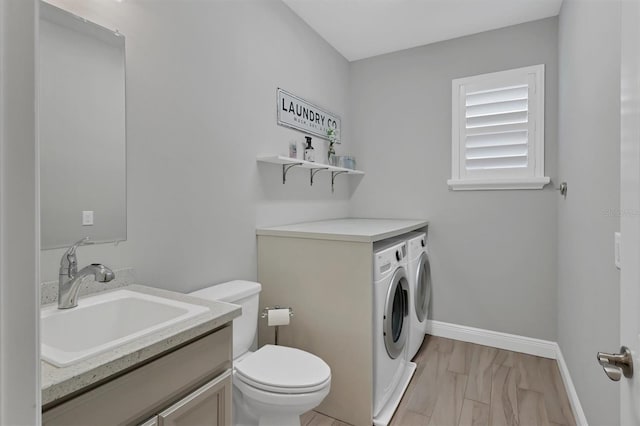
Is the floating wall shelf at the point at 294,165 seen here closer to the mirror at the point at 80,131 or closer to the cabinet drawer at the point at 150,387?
the mirror at the point at 80,131

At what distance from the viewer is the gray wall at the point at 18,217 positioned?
12.4 inches

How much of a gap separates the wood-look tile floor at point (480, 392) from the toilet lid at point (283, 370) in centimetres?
51

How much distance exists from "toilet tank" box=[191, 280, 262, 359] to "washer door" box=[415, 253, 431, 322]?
1.30 meters

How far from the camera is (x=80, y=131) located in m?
1.29

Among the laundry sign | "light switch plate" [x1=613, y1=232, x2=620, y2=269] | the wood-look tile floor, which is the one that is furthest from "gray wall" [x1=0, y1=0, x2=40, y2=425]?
the laundry sign

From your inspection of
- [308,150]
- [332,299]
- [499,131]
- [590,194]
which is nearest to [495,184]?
[499,131]

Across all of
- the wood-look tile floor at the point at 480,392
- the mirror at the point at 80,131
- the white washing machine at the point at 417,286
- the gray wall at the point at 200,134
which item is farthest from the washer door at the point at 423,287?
the mirror at the point at 80,131

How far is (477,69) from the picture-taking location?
290cm

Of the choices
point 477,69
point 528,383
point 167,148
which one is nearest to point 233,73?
point 167,148

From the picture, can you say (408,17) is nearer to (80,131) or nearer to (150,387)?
(80,131)

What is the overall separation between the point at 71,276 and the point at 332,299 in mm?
1234

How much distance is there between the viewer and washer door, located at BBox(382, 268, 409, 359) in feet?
6.29

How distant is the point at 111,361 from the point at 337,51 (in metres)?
Answer: 3.18

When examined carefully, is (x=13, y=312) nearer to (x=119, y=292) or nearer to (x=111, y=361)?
(x=111, y=361)
